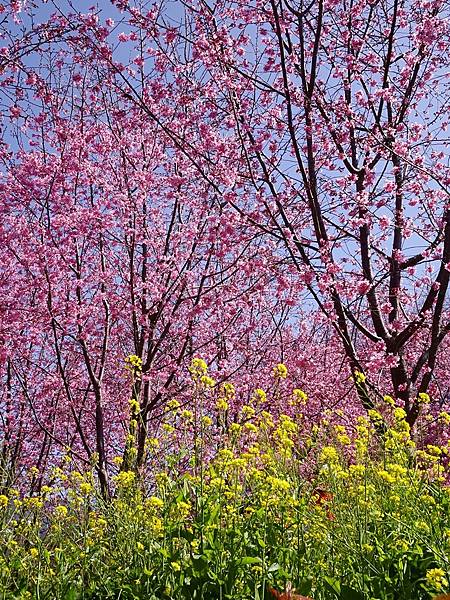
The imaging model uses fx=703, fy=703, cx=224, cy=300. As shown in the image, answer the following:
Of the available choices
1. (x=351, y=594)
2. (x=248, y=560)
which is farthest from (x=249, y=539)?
(x=351, y=594)

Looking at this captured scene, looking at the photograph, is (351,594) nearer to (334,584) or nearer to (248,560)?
(334,584)

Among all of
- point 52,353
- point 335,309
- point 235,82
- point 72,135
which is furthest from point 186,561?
point 52,353

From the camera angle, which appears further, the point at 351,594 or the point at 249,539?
the point at 249,539

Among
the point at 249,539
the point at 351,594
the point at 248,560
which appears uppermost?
the point at 249,539

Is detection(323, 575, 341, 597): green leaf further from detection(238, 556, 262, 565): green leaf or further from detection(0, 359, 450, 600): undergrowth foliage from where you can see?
detection(238, 556, 262, 565): green leaf

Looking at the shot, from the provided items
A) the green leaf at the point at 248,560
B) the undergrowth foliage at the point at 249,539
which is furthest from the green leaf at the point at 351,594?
the green leaf at the point at 248,560

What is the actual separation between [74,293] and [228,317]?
2.27 meters

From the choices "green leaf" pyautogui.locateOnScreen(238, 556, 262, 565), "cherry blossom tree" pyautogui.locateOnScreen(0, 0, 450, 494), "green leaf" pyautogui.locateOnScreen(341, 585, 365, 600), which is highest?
"cherry blossom tree" pyautogui.locateOnScreen(0, 0, 450, 494)

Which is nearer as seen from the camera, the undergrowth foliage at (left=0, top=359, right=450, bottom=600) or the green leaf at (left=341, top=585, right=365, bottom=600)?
the green leaf at (left=341, top=585, right=365, bottom=600)

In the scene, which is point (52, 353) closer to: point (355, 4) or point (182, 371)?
point (182, 371)

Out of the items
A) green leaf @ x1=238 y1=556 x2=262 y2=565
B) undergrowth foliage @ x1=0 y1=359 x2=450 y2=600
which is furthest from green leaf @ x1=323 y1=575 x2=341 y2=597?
green leaf @ x1=238 y1=556 x2=262 y2=565

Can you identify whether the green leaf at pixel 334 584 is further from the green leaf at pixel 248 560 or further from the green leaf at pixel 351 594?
A: the green leaf at pixel 248 560

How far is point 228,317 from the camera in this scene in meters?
9.81

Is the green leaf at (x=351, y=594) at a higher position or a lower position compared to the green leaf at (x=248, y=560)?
lower
